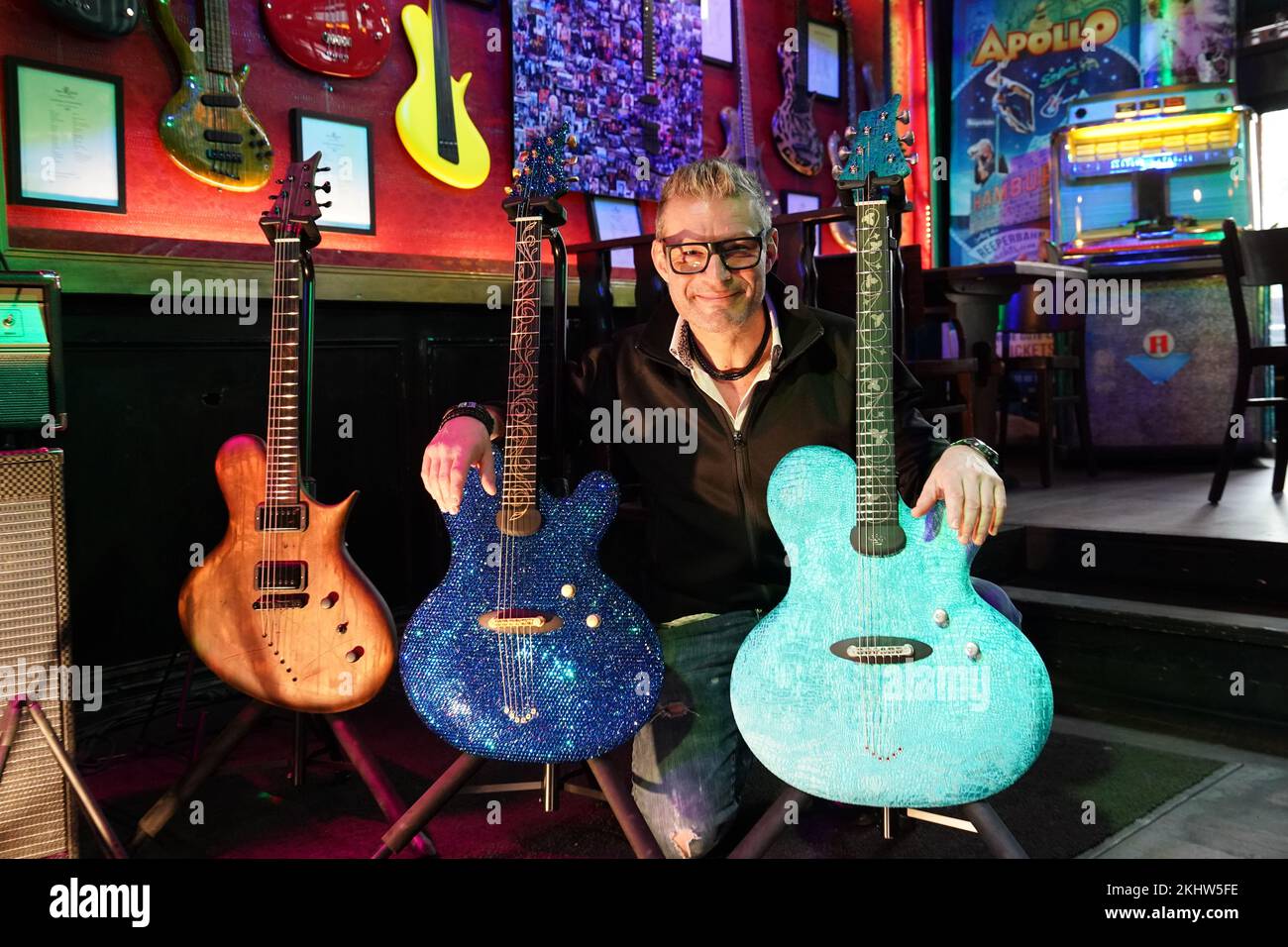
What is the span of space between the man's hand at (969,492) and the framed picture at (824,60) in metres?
5.29

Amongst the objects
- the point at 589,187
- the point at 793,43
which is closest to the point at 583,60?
the point at 589,187

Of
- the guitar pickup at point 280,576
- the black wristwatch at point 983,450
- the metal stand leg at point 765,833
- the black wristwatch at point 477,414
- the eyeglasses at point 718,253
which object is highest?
the eyeglasses at point 718,253

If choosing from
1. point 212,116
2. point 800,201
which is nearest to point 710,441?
point 212,116

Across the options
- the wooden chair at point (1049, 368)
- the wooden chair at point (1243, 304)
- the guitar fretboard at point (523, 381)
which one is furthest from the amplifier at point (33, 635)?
the wooden chair at point (1049, 368)

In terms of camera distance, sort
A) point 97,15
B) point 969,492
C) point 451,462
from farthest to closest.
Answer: point 97,15 < point 451,462 < point 969,492

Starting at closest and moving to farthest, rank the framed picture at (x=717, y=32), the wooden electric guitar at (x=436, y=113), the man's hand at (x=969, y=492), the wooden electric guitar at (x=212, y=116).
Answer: the man's hand at (x=969, y=492) → the wooden electric guitar at (x=212, y=116) → the wooden electric guitar at (x=436, y=113) → the framed picture at (x=717, y=32)

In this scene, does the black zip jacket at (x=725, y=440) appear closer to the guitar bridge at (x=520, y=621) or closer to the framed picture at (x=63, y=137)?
the guitar bridge at (x=520, y=621)

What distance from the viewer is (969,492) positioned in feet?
5.48

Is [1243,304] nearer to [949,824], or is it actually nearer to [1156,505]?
[1156,505]

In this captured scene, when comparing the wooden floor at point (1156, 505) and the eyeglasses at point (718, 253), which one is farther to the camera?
the wooden floor at point (1156, 505)

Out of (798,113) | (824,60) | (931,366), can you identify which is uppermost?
(824,60)

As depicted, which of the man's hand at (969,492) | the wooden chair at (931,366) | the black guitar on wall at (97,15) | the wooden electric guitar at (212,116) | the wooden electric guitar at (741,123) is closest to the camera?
the man's hand at (969,492)

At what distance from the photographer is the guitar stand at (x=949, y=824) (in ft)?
5.87

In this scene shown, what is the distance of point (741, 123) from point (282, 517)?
14.4 feet
